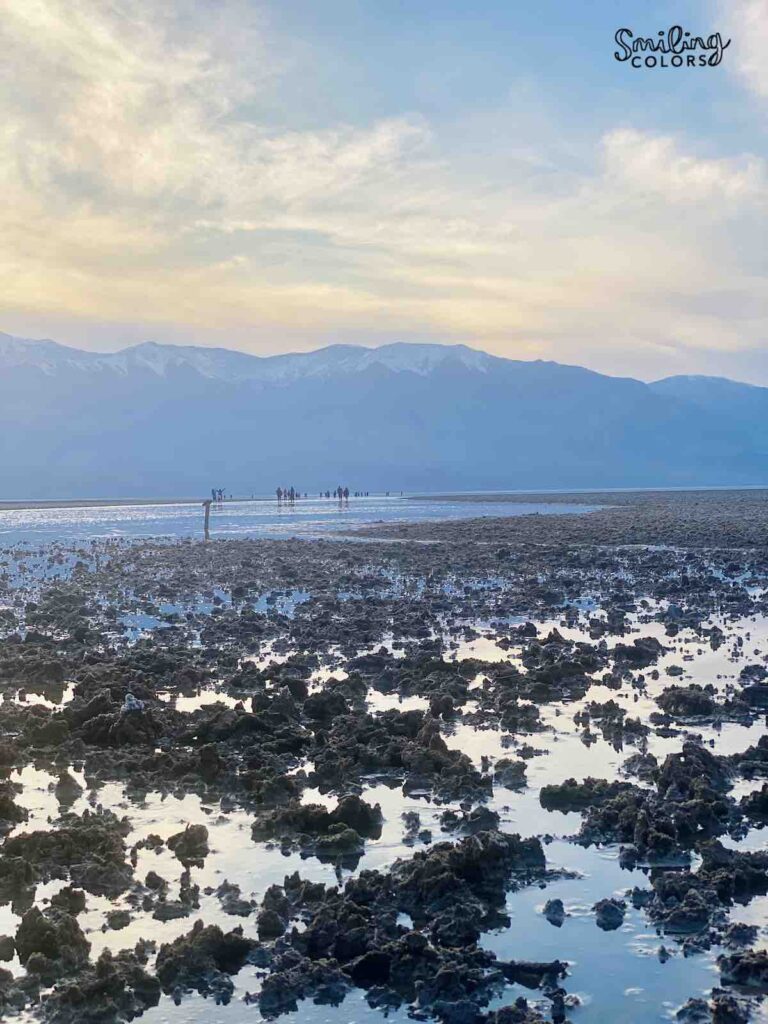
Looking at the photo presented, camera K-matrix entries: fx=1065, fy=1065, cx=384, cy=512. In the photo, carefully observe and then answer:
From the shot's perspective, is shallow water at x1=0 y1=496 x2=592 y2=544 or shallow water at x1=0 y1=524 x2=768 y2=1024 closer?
shallow water at x1=0 y1=524 x2=768 y2=1024

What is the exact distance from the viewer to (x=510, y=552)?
47.0 m

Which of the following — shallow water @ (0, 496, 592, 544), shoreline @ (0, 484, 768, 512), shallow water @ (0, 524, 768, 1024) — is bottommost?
A: shallow water @ (0, 524, 768, 1024)

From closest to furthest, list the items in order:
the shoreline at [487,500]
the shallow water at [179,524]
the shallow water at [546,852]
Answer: the shallow water at [546,852] → the shallow water at [179,524] → the shoreline at [487,500]

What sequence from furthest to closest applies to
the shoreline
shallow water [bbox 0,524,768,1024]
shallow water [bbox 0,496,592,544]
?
1. the shoreline
2. shallow water [bbox 0,496,592,544]
3. shallow water [bbox 0,524,768,1024]

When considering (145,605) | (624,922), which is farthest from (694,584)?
(624,922)

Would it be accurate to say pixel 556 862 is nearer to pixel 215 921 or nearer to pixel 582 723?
pixel 215 921

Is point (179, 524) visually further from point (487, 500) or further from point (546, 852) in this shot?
point (546, 852)

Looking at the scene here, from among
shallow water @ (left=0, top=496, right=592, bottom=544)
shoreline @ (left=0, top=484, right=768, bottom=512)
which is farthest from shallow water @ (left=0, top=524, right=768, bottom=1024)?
shoreline @ (left=0, top=484, right=768, bottom=512)

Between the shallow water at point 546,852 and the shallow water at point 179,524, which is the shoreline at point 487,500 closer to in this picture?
the shallow water at point 179,524

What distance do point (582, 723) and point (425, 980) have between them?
8423mm

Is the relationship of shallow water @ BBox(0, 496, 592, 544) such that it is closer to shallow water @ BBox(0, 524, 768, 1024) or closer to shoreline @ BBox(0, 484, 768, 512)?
shoreline @ BBox(0, 484, 768, 512)

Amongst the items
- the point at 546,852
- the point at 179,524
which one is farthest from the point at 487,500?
the point at 546,852

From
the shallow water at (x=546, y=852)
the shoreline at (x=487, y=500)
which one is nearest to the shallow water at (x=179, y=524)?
the shoreline at (x=487, y=500)

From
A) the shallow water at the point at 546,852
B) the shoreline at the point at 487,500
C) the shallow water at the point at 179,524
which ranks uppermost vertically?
the shoreline at the point at 487,500
